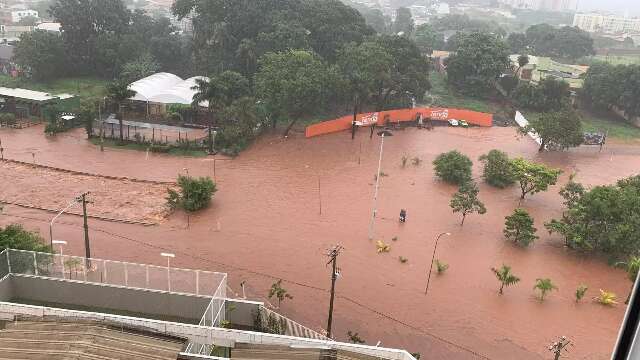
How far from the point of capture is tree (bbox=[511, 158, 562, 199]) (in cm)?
2223

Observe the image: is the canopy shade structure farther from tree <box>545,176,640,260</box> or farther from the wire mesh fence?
tree <box>545,176,640,260</box>

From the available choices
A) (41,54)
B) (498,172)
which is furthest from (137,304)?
(41,54)

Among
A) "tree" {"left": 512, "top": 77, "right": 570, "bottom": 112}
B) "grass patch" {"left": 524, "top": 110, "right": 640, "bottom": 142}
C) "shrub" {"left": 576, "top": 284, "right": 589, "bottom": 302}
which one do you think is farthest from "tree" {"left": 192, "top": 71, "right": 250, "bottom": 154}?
"tree" {"left": 512, "top": 77, "right": 570, "bottom": 112}

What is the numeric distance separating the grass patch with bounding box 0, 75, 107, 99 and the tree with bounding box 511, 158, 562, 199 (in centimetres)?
2592

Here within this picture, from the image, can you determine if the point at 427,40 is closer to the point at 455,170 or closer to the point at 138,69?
the point at 138,69

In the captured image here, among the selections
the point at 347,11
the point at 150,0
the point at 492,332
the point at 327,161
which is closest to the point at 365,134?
the point at 327,161

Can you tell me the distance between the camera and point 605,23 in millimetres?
126500

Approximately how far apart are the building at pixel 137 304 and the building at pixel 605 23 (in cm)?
13061

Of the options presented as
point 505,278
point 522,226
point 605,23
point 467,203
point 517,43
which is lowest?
point 505,278

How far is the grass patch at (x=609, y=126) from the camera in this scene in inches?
1412

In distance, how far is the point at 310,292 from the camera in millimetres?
15227

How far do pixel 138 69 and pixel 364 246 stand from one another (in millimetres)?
24118

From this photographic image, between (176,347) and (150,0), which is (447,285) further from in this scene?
(150,0)

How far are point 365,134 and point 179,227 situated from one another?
1561cm
